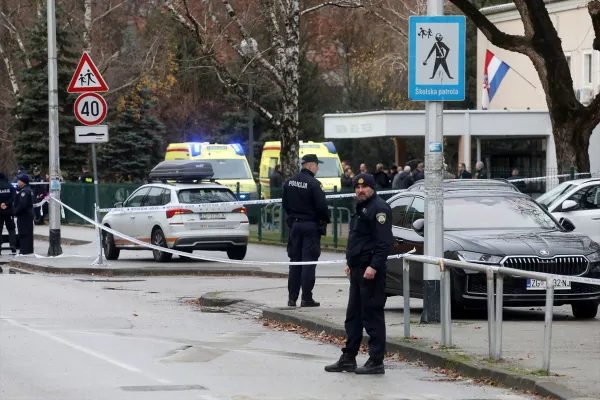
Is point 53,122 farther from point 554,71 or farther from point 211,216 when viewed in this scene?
point 554,71

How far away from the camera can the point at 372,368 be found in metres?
11.0

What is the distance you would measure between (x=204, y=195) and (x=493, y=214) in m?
10.7

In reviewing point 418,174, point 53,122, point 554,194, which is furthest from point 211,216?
point 418,174

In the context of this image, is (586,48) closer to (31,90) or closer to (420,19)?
(31,90)

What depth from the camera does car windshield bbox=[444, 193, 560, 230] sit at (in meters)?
15.3

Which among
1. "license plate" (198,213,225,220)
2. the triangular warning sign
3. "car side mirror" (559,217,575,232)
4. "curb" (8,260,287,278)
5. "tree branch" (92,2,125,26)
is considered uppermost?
"tree branch" (92,2,125,26)

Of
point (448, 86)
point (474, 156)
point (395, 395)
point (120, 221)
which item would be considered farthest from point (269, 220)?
point (395, 395)

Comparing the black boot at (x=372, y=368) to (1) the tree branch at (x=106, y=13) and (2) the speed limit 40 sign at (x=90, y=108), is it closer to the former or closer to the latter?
(2) the speed limit 40 sign at (x=90, y=108)

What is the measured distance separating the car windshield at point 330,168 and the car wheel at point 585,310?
27.4m

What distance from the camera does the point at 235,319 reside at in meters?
15.6

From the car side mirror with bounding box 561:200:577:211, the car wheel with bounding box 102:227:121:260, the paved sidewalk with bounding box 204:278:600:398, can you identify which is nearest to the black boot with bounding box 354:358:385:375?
the paved sidewalk with bounding box 204:278:600:398

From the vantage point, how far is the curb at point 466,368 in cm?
954

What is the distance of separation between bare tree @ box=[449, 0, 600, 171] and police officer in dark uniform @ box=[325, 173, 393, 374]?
48.3 ft

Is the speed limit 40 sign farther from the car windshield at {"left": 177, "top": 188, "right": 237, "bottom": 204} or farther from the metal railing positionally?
the metal railing
